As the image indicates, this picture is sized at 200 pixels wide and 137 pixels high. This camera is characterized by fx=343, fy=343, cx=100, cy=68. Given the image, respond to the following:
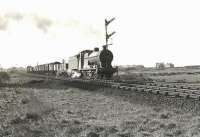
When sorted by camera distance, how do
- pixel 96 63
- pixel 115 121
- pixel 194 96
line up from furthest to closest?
pixel 96 63 → pixel 194 96 → pixel 115 121

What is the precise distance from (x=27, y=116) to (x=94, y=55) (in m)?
25.9

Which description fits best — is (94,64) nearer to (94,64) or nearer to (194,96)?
(94,64)

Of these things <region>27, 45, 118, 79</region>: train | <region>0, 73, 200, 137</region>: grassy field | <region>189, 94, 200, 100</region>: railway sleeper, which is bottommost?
<region>0, 73, 200, 137</region>: grassy field

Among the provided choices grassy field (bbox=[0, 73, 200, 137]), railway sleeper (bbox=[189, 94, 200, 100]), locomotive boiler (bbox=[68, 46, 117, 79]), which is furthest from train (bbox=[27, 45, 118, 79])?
railway sleeper (bbox=[189, 94, 200, 100])

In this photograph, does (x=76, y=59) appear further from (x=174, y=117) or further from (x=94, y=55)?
(x=174, y=117)

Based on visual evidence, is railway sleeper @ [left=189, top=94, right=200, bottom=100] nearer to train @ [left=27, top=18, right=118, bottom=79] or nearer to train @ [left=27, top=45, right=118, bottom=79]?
train @ [left=27, top=18, right=118, bottom=79]

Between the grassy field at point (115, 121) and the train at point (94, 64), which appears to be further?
the train at point (94, 64)

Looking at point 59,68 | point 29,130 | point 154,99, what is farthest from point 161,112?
point 59,68

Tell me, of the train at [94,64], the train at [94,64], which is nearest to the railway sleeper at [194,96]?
the train at [94,64]

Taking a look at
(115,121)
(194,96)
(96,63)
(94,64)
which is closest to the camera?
(115,121)

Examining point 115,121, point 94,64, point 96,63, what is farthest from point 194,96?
point 94,64

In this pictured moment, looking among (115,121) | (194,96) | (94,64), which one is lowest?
(115,121)

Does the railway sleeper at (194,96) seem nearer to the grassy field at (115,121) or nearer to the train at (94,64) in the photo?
the grassy field at (115,121)

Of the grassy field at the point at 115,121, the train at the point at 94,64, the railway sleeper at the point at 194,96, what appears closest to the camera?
the grassy field at the point at 115,121
